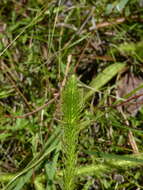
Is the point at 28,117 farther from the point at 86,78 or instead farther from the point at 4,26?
the point at 4,26

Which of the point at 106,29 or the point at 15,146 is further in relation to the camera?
the point at 106,29

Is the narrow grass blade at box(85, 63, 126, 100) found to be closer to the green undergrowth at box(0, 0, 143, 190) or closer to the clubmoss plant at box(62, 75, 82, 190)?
the green undergrowth at box(0, 0, 143, 190)

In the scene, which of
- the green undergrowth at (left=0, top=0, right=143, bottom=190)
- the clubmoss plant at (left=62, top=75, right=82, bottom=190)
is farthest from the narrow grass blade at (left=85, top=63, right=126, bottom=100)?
the clubmoss plant at (left=62, top=75, right=82, bottom=190)

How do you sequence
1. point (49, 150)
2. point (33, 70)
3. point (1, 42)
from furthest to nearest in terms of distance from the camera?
point (33, 70) < point (1, 42) < point (49, 150)

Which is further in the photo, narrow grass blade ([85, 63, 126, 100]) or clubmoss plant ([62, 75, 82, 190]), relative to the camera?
narrow grass blade ([85, 63, 126, 100])

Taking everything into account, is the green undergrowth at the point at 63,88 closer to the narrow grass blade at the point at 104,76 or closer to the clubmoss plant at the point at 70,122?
the narrow grass blade at the point at 104,76

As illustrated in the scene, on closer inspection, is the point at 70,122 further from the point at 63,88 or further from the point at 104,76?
the point at 104,76

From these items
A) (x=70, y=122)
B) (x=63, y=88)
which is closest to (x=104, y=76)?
(x=63, y=88)

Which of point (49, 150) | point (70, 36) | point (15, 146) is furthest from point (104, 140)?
point (70, 36)

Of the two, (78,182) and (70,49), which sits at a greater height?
(70,49)
